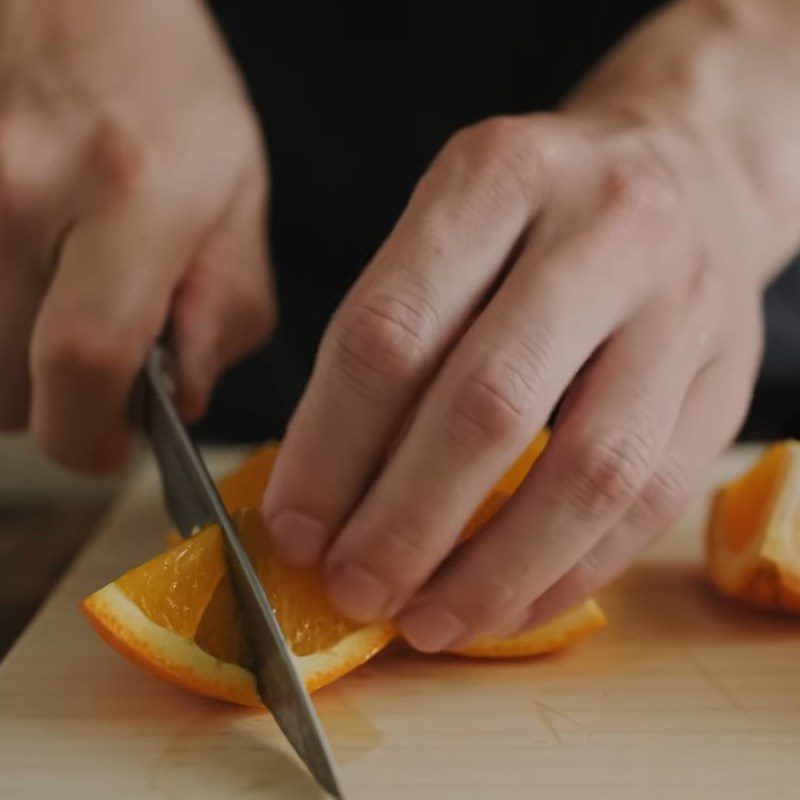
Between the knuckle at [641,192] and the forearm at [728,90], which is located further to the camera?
the forearm at [728,90]

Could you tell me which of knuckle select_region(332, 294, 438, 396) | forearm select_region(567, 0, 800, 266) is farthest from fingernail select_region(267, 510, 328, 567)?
forearm select_region(567, 0, 800, 266)

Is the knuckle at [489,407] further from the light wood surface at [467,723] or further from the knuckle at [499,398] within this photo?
the light wood surface at [467,723]

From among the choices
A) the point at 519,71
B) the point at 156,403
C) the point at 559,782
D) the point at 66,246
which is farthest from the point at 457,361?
the point at 519,71

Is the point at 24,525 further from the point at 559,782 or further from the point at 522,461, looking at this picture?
the point at 559,782

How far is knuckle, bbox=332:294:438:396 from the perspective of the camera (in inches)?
31.4

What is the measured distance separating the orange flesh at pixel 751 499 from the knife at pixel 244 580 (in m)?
0.43

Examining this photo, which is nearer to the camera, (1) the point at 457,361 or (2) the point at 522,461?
(1) the point at 457,361

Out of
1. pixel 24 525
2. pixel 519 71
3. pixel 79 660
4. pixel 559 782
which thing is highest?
pixel 519 71

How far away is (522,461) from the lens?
953 mm

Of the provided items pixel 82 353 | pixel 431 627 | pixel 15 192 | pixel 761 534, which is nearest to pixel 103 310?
pixel 82 353

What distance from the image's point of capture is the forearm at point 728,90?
1.08m

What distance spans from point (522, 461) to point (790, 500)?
0.78 feet

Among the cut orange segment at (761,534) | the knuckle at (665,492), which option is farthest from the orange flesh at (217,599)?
the cut orange segment at (761,534)

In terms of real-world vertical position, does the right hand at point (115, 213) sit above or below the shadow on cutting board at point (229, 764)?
above
